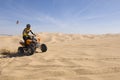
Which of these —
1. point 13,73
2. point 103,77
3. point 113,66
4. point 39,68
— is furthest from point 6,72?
point 113,66

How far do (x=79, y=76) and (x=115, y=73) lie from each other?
3.36 ft

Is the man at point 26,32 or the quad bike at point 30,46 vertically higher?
the man at point 26,32

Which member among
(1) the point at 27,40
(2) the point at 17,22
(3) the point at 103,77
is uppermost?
(2) the point at 17,22

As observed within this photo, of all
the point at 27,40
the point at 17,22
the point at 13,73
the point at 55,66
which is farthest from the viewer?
the point at 17,22

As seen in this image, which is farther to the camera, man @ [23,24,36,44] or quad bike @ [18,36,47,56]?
man @ [23,24,36,44]

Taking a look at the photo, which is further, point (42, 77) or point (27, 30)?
point (27, 30)

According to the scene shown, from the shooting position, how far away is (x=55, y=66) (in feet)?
23.2

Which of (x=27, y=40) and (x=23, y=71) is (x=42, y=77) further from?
(x=27, y=40)

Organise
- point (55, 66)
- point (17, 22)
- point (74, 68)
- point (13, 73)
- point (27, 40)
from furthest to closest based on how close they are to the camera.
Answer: point (17, 22) < point (27, 40) < point (55, 66) < point (74, 68) < point (13, 73)

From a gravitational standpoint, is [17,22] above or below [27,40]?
above

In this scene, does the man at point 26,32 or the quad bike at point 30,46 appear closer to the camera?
the quad bike at point 30,46

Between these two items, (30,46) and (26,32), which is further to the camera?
(26,32)

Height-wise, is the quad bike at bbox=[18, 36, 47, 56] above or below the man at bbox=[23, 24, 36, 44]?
below

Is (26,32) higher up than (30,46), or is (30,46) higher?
(26,32)
